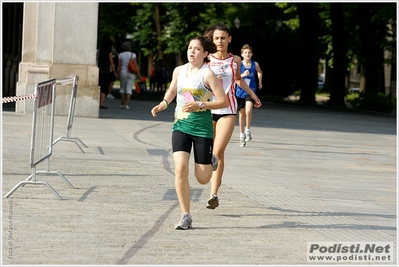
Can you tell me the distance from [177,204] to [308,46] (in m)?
31.4

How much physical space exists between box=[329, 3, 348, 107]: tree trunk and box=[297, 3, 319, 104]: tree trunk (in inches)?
60.3

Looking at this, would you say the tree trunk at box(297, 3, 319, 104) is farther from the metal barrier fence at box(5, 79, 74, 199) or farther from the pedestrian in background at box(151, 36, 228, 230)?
the pedestrian in background at box(151, 36, 228, 230)

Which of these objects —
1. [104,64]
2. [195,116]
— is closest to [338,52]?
[104,64]

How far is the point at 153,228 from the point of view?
7.69 meters

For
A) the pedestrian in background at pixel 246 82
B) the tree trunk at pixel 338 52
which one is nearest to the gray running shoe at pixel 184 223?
the pedestrian in background at pixel 246 82

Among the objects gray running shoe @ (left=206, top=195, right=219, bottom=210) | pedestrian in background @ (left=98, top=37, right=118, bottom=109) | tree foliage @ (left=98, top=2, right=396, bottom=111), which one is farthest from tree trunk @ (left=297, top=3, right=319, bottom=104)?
gray running shoe @ (left=206, top=195, right=219, bottom=210)

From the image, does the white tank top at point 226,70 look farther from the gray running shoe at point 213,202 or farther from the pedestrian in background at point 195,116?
the pedestrian in background at point 195,116

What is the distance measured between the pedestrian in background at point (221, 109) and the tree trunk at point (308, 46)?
30224mm

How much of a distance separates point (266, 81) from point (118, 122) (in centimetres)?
2383

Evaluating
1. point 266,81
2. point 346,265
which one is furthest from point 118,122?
point 266,81

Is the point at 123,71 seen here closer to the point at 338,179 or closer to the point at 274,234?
the point at 338,179

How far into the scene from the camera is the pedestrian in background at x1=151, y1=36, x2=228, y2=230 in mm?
7816

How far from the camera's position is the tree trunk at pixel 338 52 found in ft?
124

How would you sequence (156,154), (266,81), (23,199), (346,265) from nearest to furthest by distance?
(346,265), (23,199), (156,154), (266,81)
